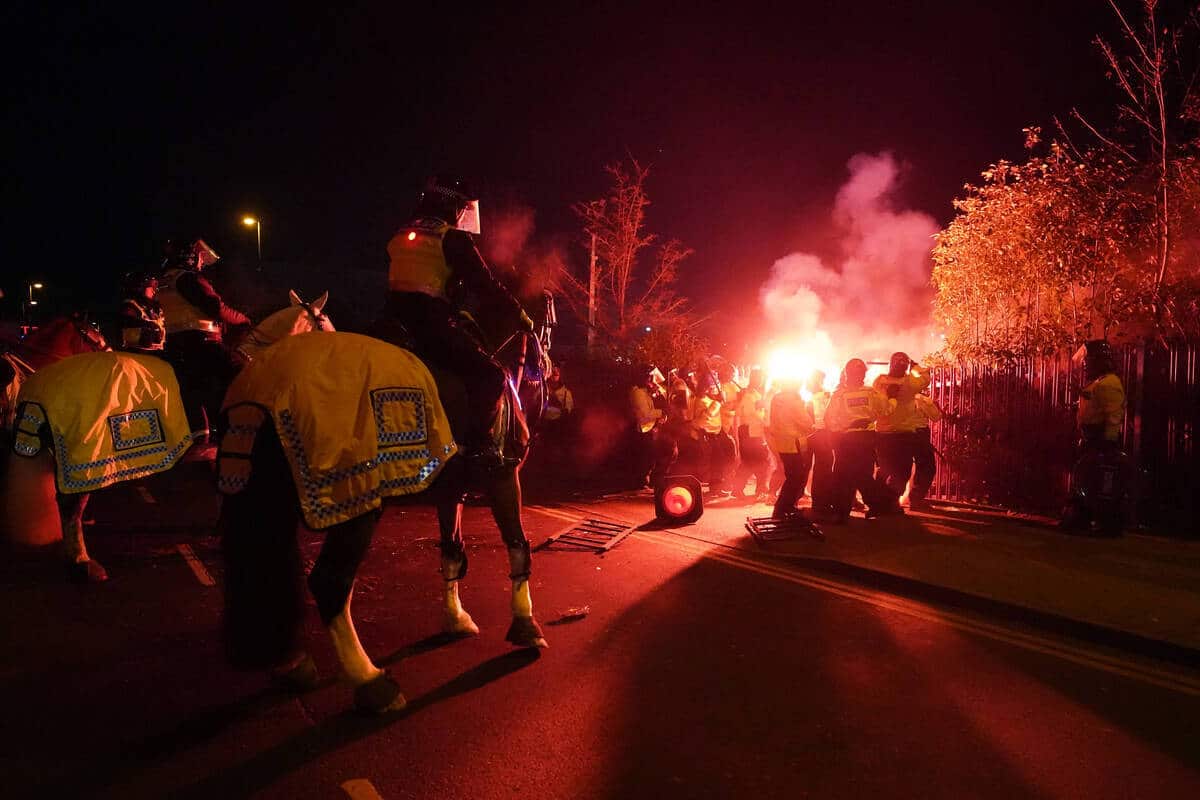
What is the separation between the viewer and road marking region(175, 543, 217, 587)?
590 cm

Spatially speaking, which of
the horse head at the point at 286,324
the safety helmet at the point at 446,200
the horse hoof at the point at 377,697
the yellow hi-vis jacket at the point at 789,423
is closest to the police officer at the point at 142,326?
the horse head at the point at 286,324

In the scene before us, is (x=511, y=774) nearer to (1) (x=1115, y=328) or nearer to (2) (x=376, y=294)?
(1) (x=1115, y=328)

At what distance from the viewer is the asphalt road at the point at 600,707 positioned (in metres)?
3.03

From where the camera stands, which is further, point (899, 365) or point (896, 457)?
point (896, 457)

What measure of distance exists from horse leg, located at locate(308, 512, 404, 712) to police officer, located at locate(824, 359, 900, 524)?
678 centimetres

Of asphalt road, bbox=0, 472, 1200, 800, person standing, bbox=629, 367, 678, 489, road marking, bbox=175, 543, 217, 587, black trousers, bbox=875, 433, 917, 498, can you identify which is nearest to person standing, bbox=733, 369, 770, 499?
person standing, bbox=629, 367, 678, 489

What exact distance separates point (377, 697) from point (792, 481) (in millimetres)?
6600

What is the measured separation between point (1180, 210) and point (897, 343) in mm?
14004

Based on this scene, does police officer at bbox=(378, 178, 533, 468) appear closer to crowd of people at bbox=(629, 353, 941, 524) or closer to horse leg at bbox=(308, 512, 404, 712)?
horse leg at bbox=(308, 512, 404, 712)

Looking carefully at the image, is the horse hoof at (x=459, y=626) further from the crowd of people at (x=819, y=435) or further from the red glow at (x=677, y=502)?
the crowd of people at (x=819, y=435)

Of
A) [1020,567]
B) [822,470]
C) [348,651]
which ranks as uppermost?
[822,470]

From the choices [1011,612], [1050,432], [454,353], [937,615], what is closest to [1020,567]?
[1011,612]

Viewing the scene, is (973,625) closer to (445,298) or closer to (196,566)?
(445,298)

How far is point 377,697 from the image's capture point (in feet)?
11.6
